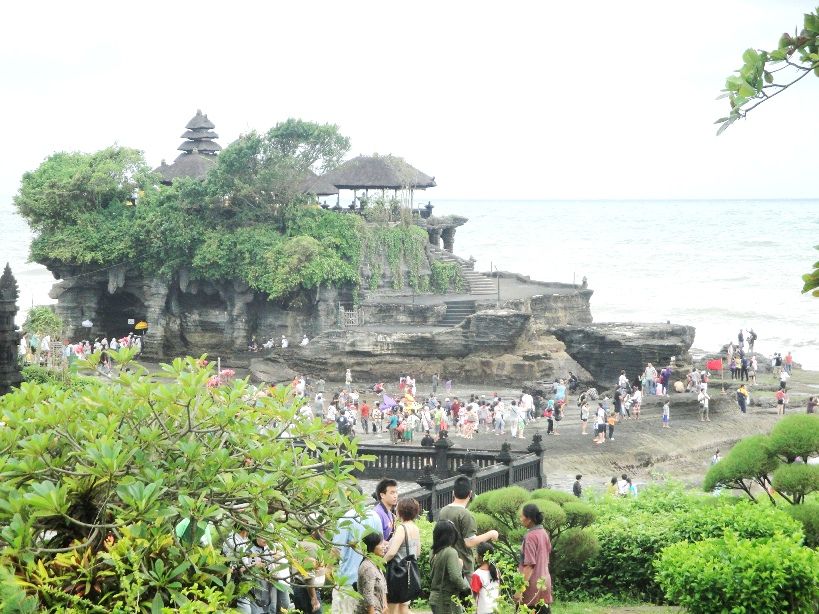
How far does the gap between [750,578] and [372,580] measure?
9.66 ft

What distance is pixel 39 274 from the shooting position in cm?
9656

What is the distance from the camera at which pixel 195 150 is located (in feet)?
172

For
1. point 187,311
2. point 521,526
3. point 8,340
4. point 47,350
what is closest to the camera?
point 521,526

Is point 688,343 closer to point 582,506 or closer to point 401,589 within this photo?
point 582,506

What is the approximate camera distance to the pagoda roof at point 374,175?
4634 cm

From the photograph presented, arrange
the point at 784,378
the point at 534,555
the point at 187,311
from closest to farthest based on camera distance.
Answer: the point at 534,555
the point at 784,378
the point at 187,311

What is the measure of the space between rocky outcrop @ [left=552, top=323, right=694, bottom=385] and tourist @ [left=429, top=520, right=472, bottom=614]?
30.4 meters

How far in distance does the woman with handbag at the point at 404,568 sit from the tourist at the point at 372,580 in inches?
14.5

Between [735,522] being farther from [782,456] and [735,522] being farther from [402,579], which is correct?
[402,579]

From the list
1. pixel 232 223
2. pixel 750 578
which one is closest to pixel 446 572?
pixel 750 578

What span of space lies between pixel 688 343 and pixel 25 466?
34154mm

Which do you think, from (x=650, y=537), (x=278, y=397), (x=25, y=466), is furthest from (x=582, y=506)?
(x=25, y=466)

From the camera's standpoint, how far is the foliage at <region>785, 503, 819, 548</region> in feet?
38.0

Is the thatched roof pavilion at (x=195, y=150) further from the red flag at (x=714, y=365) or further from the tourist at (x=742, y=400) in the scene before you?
the tourist at (x=742, y=400)
